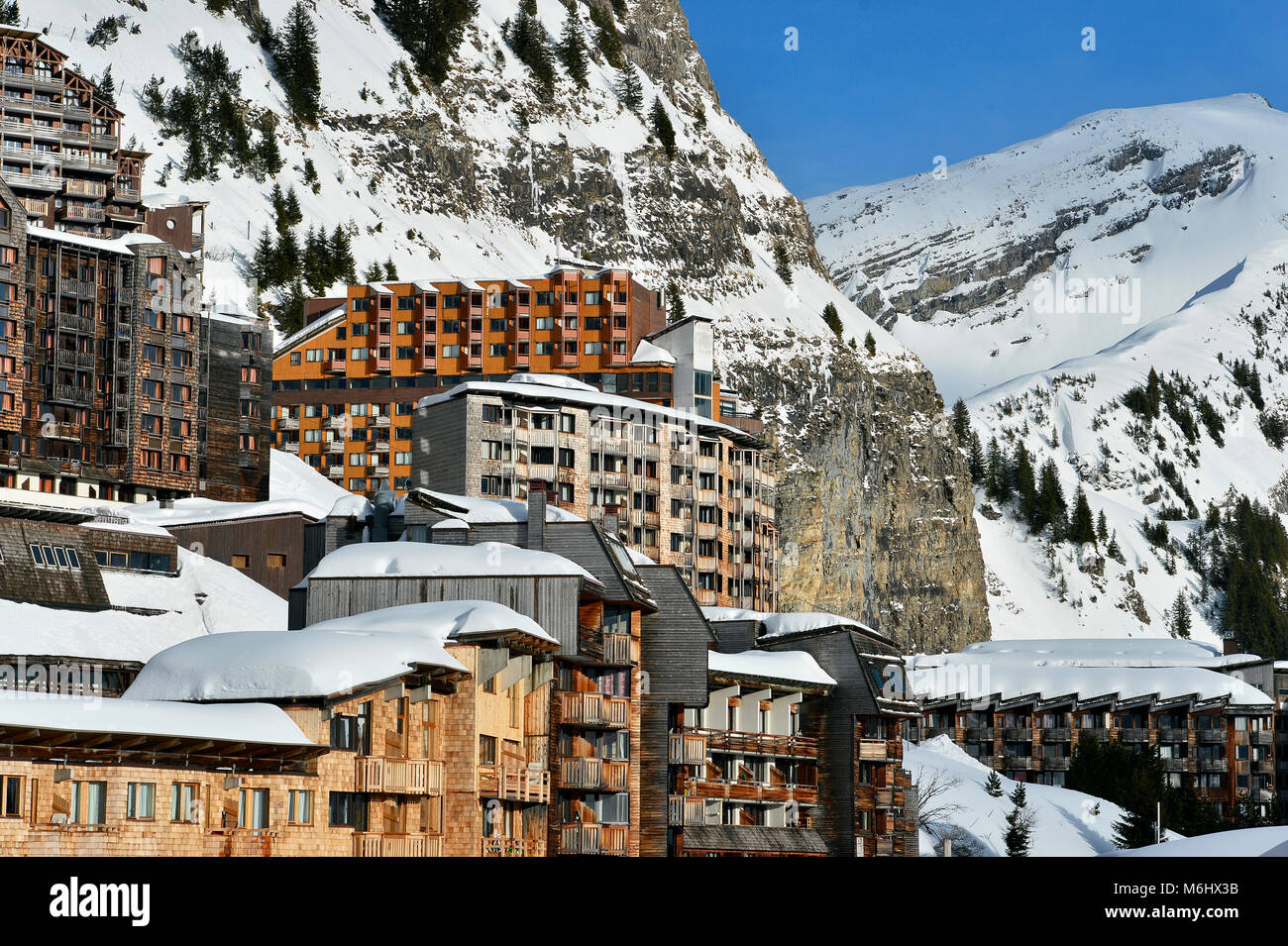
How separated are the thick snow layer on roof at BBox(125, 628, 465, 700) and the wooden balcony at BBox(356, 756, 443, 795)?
8.15ft

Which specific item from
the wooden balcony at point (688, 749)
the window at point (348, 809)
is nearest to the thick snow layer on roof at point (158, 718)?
the window at point (348, 809)

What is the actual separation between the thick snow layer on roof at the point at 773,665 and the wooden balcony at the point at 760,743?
271 cm

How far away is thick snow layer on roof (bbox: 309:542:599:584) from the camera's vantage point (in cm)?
7488

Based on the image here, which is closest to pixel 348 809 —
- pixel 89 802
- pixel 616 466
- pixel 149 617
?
pixel 89 802

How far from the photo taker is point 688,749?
3339 inches

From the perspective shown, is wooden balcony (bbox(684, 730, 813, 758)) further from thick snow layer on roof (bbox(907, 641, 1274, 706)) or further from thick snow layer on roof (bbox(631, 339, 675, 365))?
thick snow layer on roof (bbox(631, 339, 675, 365))

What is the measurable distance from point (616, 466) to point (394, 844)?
8260 cm

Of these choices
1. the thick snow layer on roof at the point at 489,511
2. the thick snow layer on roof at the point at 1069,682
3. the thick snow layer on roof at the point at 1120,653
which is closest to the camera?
the thick snow layer on roof at the point at 489,511

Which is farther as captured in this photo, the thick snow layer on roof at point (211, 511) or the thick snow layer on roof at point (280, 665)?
the thick snow layer on roof at point (211, 511)

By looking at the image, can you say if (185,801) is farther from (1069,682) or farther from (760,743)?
(1069,682)

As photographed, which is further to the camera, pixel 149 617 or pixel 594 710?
pixel 149 617

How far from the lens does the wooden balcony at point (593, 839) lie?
243 ft

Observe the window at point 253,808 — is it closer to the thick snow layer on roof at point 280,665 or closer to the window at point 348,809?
the window at point 348,809

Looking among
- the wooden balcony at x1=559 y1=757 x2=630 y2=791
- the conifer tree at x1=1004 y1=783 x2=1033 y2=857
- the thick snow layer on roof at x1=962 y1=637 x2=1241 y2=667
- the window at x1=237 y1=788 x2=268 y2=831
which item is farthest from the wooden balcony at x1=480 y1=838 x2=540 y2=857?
the thick snow layer on roof at x1=962 y1=637 x2=1241 y2=667
